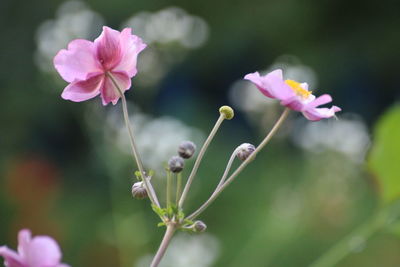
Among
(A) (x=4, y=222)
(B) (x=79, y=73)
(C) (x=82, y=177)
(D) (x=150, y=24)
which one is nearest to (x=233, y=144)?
(C) (x=82, y=177)

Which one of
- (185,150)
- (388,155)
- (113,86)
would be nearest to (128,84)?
(113,86)

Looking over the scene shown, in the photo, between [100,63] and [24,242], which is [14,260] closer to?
[24,242]

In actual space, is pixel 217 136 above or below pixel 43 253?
above

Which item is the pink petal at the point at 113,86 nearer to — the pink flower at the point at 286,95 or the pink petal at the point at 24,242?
the pink flower at the point at 286,95

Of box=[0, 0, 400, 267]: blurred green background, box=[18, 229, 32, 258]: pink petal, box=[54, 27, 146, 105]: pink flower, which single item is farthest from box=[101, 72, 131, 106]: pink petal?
box=[0, 0, 400, 267]: blurred green background

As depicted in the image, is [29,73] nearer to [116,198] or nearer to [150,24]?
[116,198]
